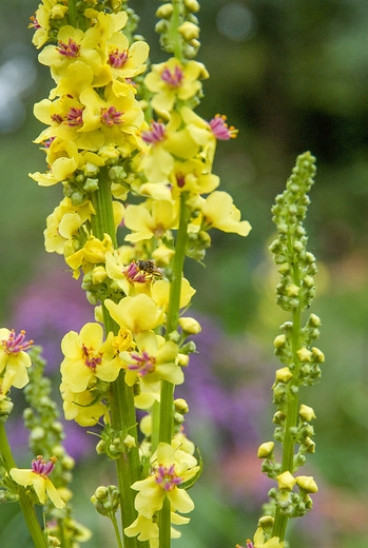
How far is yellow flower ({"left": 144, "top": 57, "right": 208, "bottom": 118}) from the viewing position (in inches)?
22.2

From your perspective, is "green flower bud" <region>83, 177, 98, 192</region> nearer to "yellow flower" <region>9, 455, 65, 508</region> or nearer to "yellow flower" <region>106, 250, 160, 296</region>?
"yellow flower" <region>106, 250, 160, 296</region>

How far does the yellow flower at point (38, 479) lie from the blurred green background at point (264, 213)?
3.14 feet

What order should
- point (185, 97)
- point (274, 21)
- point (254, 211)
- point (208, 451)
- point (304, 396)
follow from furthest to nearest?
point (274, 21)
point (254, 211)
point (304, 396)
point (208, 451)
point (185, 97)

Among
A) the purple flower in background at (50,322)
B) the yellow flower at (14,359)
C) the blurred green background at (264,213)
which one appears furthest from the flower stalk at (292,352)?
the purple flower in background at (50,322)

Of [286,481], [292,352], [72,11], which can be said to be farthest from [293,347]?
[72,11]

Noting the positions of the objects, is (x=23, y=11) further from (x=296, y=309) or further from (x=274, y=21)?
(x=296, y=309)

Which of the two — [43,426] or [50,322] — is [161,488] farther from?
[50,322]

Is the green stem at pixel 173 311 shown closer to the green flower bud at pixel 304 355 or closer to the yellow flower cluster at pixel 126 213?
the yellow flower cluster at pixel 126 213

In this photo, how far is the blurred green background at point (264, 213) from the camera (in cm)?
290

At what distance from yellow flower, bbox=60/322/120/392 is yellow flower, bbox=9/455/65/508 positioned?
0.08 metres

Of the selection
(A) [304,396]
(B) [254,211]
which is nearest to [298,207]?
(A) [304,396]

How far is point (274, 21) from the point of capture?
39.0 ft

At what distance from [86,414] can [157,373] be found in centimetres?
11

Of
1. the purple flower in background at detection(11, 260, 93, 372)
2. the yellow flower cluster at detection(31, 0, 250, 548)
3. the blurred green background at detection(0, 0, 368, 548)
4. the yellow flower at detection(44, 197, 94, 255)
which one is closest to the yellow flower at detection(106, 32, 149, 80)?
the yellow flower cluster at detection(31, 0, 250, 548)
